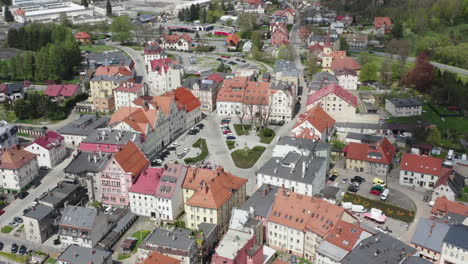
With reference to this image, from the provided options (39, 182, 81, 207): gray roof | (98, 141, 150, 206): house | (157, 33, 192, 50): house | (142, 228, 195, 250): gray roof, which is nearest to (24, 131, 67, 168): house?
(39, 182, 81, 207): gray roof

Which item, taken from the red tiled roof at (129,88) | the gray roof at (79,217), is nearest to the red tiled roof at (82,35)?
the red tiled roof at (129,88)

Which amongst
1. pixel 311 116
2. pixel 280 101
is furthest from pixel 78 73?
pixel 311 116

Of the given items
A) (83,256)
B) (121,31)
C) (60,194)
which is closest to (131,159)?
(60,194)

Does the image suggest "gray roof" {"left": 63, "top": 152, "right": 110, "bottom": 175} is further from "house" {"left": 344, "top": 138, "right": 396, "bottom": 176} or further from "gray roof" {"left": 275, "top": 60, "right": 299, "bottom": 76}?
"gray roof" {"left": 275, "top": 60, "right": 299, "bottom": 76}

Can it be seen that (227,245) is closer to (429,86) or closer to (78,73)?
(429,86)

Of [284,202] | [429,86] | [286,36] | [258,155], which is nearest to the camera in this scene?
[284,202]
